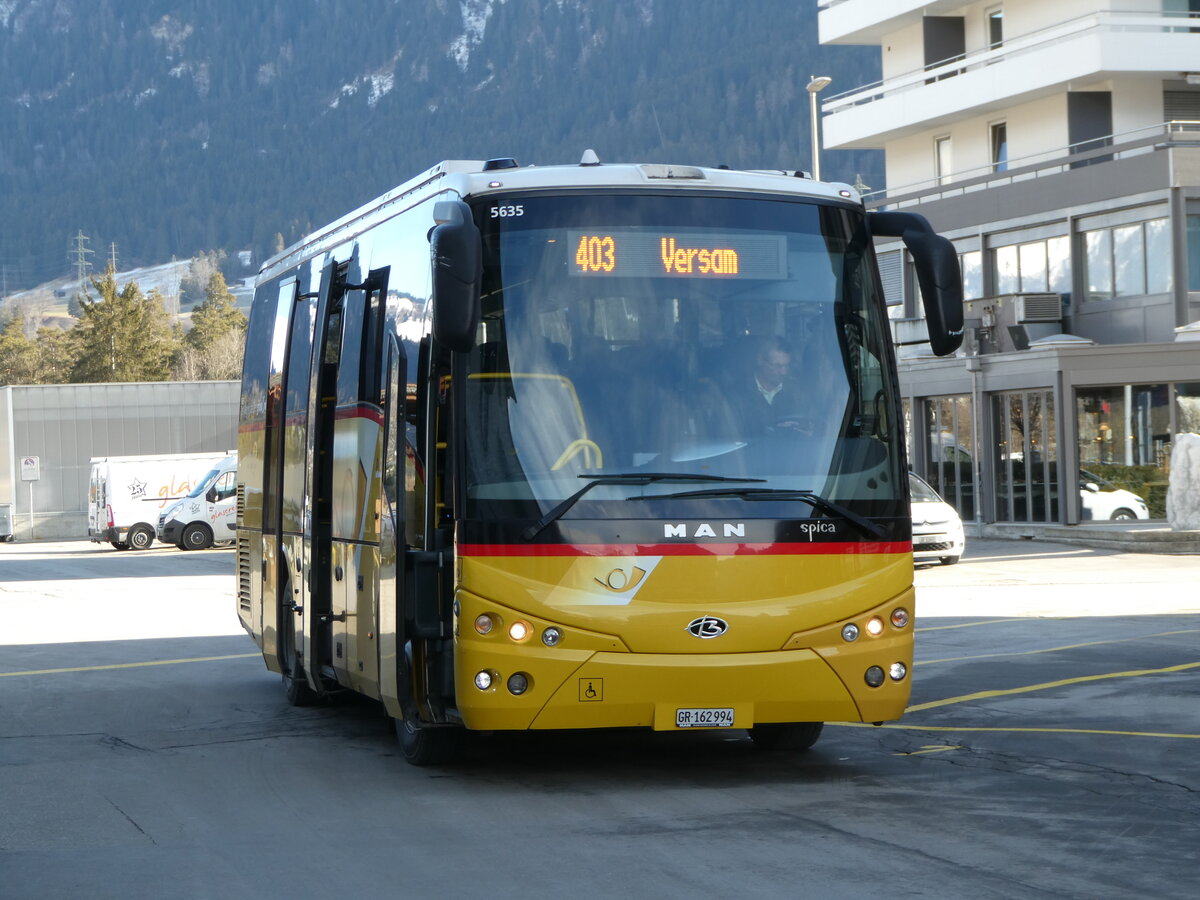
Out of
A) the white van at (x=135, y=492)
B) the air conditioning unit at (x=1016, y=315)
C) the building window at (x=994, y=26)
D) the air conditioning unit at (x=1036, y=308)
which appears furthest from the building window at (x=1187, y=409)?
the white van at (x=135, y=492)

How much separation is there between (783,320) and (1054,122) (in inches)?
1504

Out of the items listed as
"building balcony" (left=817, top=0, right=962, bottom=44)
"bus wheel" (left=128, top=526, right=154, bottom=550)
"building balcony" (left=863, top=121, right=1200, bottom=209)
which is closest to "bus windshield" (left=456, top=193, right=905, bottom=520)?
"building balcony" (left=863, top=121, right=1200, bottom=209)

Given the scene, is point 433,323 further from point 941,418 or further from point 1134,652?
point 941,418

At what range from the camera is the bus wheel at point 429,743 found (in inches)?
401

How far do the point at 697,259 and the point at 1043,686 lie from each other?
5.72m

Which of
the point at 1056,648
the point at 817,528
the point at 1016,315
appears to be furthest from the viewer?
the point at 1016,315

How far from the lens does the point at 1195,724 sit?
11.6 metres

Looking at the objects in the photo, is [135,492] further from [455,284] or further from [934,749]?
[455,284]

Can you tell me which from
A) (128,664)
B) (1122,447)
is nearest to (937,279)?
(128,664)

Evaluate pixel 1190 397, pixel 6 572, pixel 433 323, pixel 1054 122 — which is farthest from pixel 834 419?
pixel 1054 122

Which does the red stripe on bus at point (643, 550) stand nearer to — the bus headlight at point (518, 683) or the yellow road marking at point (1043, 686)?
the bus headlight at point (518, 683)

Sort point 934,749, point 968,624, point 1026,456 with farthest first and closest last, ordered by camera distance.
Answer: point 1026,456 < point 968,624 < point 934,749

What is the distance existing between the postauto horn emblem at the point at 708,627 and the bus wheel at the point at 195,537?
3964 cm

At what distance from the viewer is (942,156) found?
5091 centimetres
